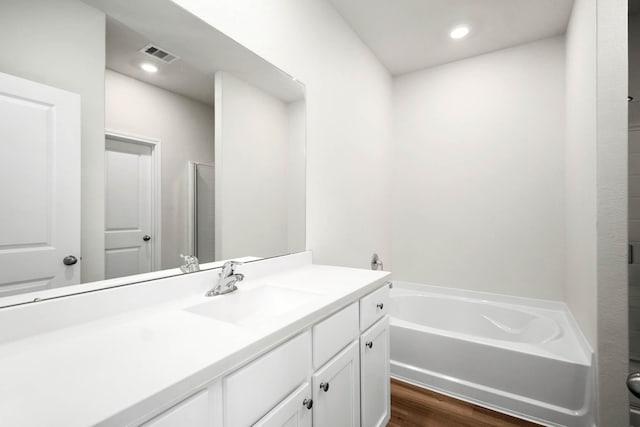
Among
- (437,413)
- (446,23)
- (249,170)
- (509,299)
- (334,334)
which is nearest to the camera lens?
(334,334)

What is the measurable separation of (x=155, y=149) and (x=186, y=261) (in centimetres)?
45

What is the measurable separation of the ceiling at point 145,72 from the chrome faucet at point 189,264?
2.20 ft

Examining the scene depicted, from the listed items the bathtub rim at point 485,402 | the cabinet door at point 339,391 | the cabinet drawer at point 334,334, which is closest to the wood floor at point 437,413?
the bathtub rim at point 485,402

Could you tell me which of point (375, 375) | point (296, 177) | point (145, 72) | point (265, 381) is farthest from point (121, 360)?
Result: point (296, 177)

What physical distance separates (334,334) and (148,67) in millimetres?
1208

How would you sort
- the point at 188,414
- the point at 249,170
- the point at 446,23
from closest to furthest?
the point at 188,414, the point at 249,170, the point at 446,23

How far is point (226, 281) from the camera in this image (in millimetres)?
1221

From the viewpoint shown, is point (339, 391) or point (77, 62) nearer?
point (77, 62)

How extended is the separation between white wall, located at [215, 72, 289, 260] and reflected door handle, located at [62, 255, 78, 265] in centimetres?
52

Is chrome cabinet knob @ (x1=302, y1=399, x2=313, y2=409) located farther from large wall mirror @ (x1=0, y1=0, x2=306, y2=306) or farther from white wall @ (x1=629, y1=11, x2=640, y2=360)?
white wall @ (x1=629, y1=11, x2=640, y2=360)

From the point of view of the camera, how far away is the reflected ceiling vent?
42.4 inches

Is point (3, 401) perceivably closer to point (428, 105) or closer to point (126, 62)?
point (126, 62)

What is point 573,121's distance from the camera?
2.05 metres

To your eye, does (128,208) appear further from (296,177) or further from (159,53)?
(296,177)
